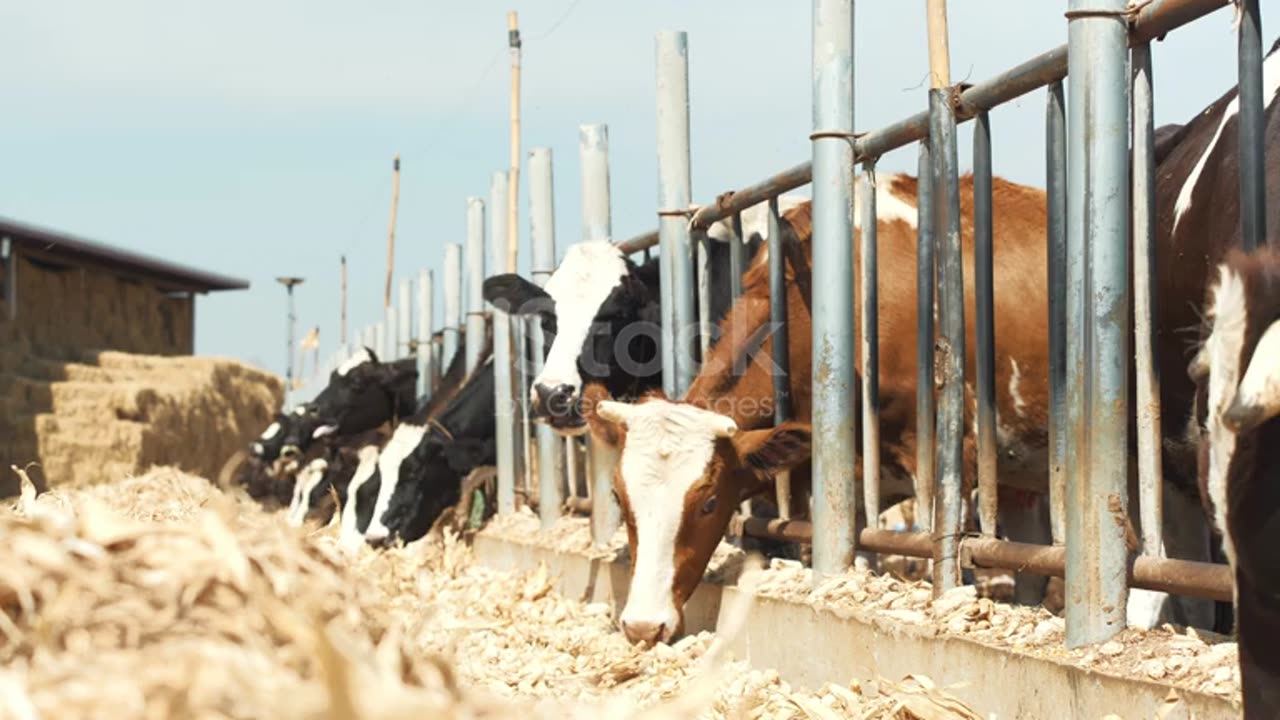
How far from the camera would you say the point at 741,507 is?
274 inches

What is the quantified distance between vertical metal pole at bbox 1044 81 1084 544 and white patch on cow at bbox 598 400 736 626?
5.71ft

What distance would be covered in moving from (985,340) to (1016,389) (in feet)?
5.21

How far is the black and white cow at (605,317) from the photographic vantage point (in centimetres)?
748

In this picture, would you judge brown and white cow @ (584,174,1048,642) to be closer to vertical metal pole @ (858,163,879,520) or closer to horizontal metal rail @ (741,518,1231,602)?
vertical metal pole @ (858,163,879,520)

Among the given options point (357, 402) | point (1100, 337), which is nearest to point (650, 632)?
point (1100, 337)

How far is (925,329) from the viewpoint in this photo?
199 inches

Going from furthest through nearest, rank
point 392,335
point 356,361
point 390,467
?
point 392,335 → point 356,361 → point 390,467

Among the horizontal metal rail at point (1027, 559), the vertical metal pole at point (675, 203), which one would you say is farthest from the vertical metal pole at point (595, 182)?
the horizontal metal rail at point (1027, 559)

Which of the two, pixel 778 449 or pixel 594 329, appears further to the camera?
pixel 594 329

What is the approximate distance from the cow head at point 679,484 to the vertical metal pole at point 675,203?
3.94 feet

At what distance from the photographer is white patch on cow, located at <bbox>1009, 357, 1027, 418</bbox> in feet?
20.1

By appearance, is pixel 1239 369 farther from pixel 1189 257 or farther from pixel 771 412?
pixel 771 412

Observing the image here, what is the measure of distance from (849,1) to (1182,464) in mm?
2017

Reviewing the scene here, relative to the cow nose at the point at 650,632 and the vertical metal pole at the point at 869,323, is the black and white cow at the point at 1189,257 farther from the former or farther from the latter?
the cow nose at the point at 650,632
